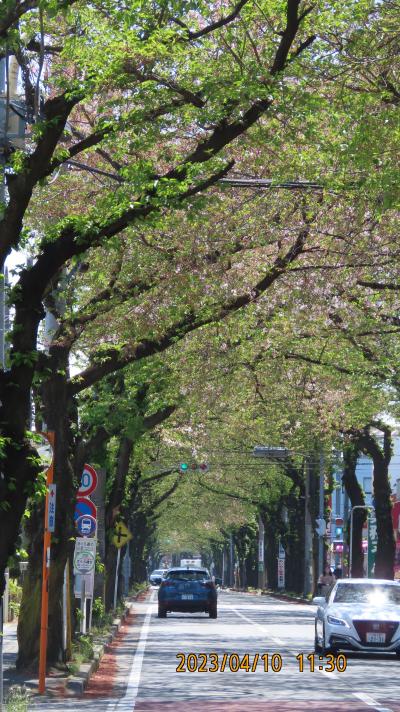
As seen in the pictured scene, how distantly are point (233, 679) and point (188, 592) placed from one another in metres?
22.0

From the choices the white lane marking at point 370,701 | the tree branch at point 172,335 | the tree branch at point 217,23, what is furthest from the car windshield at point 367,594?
the tree branch at point 217,23

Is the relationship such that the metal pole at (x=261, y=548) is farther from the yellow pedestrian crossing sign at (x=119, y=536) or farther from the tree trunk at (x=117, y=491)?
the yellow pedestrian crossing sign at (x=119, y=536)

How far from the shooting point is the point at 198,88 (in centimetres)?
1426

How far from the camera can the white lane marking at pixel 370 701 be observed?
15.3m

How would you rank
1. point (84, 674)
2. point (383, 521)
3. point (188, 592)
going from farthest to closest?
point (383, 521)
point (188, 592)
point (84, 674)

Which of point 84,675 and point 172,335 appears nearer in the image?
point 84,675

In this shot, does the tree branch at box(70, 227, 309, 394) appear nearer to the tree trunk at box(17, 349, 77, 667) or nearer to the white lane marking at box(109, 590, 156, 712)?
the tree trunk at box(17, 349, 77, 667)

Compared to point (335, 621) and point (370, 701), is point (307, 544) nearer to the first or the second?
point (335, 621)

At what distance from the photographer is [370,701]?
16.3 meters

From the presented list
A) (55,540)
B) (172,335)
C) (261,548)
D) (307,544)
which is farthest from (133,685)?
(261,548)

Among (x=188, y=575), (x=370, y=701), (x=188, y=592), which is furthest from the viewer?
(x=188, y=575)

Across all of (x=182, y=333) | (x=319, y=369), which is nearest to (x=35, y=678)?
(x=182, y=333)

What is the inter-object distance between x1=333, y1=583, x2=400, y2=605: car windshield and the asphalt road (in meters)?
1.04

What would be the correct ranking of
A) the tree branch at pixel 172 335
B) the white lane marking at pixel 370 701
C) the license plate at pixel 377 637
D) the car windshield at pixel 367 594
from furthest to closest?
the car windshield at pixel 367 594 < the license plate at pixel 377 637 < the tree branch at pixel 172 335 < the white lane marking at pixel 370 701
